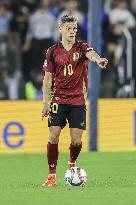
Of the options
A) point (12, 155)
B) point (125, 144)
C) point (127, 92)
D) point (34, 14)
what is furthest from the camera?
point (34, 14)

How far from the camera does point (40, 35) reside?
20.1 metres

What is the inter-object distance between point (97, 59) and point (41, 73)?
30.7ft

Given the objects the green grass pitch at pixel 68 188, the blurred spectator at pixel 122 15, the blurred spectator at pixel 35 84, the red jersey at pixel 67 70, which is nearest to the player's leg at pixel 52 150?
the green grass pitch at pixel 68 188

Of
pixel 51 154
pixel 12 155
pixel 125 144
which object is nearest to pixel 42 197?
pixel 51 154

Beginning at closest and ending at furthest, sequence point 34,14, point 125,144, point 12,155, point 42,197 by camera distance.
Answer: point 42,197
point 12,155
point 125,144
point 34,14

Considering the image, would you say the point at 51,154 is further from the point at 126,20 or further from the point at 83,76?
the point at 126,20

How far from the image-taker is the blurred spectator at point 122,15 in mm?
20250

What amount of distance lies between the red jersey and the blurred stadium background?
5912mm

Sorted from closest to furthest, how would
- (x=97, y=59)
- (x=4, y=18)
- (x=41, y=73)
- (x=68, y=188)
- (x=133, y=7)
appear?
→ (x=97, y=59), (x=68, y=188), (x=41, y=73), (x=4, y=18), (x=133, y=7)

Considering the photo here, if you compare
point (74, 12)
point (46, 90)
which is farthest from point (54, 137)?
point (74, 12)

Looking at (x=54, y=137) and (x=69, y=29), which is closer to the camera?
(x=69, y=29)

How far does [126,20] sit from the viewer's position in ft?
66.7

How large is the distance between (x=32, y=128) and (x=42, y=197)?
7596 millimetres

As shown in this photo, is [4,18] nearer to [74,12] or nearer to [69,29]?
[74,12]
